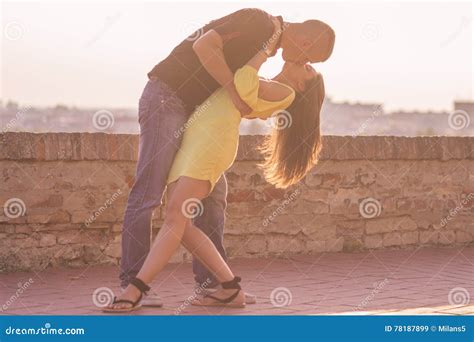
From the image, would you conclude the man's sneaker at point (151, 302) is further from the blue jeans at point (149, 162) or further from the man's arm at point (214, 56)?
the man's arm at point (214, 56)

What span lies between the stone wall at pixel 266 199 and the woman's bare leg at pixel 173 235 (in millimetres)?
1834

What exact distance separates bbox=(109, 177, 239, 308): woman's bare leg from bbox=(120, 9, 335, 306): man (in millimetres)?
131

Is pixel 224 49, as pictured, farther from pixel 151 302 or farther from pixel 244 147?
pixel 244 147

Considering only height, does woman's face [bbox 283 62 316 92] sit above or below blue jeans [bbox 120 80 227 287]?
above

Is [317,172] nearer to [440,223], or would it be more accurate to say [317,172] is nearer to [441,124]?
[440,223]

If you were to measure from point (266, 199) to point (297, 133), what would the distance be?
7.03ft

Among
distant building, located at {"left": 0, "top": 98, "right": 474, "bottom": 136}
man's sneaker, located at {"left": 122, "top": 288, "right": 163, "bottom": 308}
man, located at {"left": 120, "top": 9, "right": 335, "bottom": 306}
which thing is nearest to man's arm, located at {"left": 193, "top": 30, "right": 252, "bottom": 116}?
man, located at {"left": 120, "top": 9, "right": 335, "bottom": 306}

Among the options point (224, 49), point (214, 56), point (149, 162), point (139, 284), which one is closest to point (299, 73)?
point (224, 49)

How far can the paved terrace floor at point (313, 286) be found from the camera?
445 cm

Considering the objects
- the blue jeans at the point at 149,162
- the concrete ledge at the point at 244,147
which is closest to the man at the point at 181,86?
the blue jeans at the point at 149,162

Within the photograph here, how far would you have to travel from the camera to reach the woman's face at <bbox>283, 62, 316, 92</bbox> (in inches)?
178

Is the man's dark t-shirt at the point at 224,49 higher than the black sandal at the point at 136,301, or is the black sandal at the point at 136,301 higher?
the man's dark t-shirt at the point at 224,49

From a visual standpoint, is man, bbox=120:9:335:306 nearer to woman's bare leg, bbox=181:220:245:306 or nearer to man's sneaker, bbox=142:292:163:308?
man's sneaker, bbox=142:292:163:308

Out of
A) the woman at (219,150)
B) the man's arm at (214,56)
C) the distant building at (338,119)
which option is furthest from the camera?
the distant building at (338,119)
